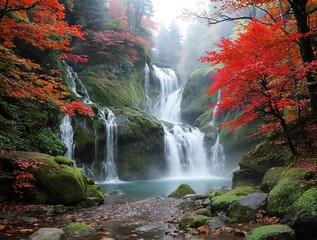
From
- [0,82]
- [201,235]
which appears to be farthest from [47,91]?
[201,235]

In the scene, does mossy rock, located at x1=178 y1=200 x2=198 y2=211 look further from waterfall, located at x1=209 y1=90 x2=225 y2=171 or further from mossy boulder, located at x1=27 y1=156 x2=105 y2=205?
waterfall, located at x1=209 y1=90 x2=225 y2=171

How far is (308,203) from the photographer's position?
4.37 m

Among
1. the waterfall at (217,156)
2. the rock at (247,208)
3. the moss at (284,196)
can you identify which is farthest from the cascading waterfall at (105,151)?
the moss at (284,196)

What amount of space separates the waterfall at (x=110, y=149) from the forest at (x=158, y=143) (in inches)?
3.1

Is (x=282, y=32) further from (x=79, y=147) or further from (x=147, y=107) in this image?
(x=147, y=107)

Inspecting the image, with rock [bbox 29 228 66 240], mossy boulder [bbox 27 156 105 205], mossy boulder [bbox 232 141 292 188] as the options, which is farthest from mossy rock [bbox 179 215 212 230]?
mossy boulder [bbox 232 141 292 188]

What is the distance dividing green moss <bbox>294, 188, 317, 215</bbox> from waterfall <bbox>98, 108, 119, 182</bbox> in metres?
15.6

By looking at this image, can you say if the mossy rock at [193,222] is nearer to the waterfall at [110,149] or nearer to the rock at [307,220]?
the rock at [307,220]

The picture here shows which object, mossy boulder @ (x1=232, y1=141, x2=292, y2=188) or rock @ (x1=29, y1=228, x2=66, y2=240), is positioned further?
mossy boulder @ (x1=232, y1=141, x2=292, y2=188)

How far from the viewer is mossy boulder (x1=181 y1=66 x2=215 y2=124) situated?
99.8ft

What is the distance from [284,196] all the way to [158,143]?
16.3 metres

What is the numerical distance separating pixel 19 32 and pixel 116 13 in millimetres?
22527

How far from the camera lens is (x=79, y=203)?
8.59 m

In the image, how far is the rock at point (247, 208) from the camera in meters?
5.75
